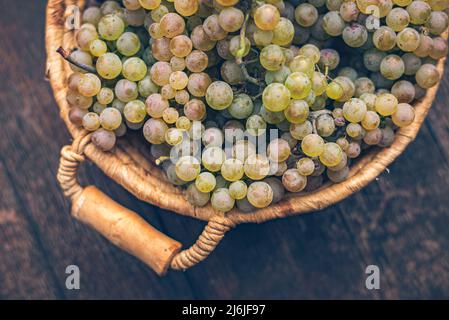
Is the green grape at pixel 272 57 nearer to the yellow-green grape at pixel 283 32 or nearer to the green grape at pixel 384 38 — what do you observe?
the yellow-green grape at pixel 283 32

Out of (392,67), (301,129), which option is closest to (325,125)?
(301,129)

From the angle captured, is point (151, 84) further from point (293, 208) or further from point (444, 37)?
point (444, 37)

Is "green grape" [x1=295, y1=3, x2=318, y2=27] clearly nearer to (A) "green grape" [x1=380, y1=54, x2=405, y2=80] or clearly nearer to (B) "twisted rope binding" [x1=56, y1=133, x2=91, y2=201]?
(A) "green grape" [x1=380, y1=54, x2=405, y2=80]

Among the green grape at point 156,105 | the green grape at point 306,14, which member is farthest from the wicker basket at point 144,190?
the green grape at point 306,14

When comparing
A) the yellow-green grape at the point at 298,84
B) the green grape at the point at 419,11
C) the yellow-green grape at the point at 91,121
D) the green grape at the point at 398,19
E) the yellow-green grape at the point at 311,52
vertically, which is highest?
the green grape at the point at 419,11

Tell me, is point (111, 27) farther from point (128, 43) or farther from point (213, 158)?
point (213, 158)

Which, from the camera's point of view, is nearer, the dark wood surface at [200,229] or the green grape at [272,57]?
the green grape at [272,57]
